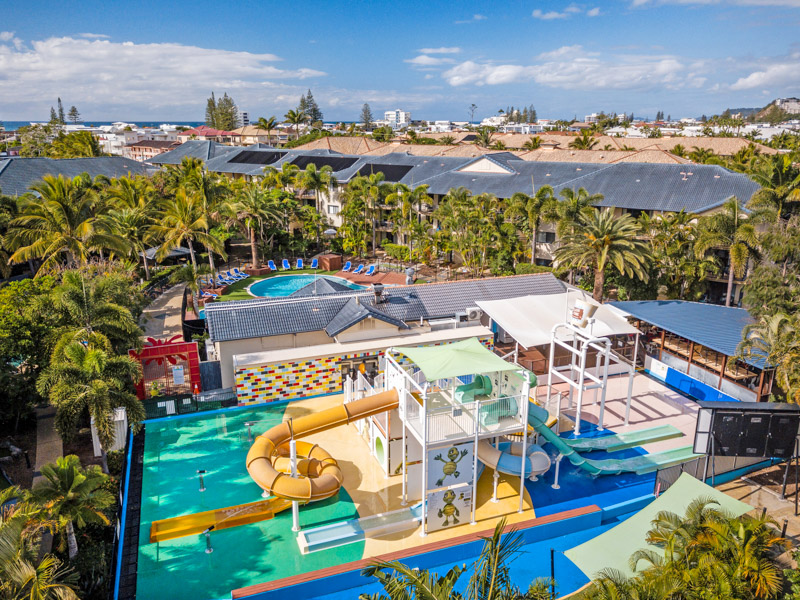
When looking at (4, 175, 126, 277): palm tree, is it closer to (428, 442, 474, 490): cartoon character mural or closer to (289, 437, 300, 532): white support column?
(289, 437, 300, 532): white support column

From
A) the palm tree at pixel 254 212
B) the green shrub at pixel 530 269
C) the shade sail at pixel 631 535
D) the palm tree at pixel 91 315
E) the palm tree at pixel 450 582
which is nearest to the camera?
the palm tree at pixel 450 582

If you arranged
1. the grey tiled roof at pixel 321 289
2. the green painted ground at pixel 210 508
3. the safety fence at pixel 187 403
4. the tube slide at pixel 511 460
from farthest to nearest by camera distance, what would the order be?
1. the grey tiled roof at pixel 321 289
2. the safety fence at pixel 187 403
3. the tube slide at pixel 511 460
4. the green painted ground at pixel 210 508

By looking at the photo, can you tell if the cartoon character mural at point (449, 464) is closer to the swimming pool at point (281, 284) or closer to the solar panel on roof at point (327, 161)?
the swimming pool at point (281, 284)

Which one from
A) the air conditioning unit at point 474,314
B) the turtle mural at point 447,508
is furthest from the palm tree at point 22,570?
the air conditioning unit at point 474,314

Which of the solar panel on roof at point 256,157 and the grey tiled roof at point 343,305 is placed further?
the solar panel on roof at point 256,157

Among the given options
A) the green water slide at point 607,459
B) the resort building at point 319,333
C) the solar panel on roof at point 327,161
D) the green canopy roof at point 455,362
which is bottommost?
the green water slide at point 607,459

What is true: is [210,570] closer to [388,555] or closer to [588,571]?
[388,555]

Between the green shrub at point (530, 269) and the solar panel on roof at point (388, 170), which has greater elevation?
the solar panel on roof at point (388, 170)
